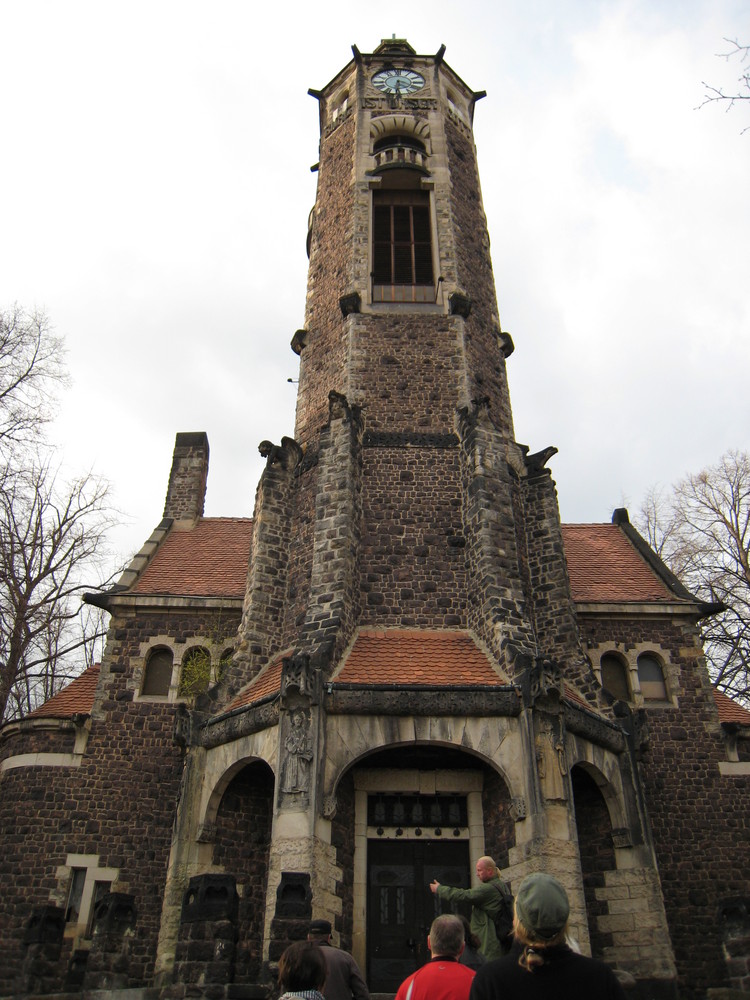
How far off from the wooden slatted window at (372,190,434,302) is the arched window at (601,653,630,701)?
8409 mm

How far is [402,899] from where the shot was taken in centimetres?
1178

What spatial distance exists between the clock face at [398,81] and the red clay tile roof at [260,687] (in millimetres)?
15539

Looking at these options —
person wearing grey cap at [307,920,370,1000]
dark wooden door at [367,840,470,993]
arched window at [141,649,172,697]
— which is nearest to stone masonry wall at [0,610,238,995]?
arched window at [141,649,172,697]

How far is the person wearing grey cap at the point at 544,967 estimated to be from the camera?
2.84m

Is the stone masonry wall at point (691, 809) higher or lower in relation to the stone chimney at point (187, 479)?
lower

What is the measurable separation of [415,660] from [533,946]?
9916 millimetres

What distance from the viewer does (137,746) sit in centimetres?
1589

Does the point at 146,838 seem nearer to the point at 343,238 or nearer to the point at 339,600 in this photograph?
the point at 339,600

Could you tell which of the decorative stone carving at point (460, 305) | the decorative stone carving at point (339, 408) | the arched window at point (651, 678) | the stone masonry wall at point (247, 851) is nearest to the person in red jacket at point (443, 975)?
the stone masonry wall at point (247, 851)

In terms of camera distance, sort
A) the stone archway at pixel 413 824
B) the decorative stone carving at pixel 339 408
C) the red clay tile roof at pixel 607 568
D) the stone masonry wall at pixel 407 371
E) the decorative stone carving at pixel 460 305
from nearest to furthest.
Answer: the stone archway at pixel 413 824
the decorative stone carving at pixel 339 408
the stone masonry wall at pixel 407 371
the decorative stone carving at pixel 460 305
the red clay tile roof at pixel 607 568

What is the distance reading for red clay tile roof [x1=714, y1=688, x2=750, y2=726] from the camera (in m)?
16.6

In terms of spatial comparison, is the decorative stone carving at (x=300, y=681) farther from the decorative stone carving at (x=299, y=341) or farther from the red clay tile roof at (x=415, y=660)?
the decorative stone carving at (x=299, y=341)

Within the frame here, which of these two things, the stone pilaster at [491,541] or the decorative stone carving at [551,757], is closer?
the decorative stone carving at [551,757]

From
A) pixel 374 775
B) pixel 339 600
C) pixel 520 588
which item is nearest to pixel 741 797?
pixel 520 588
